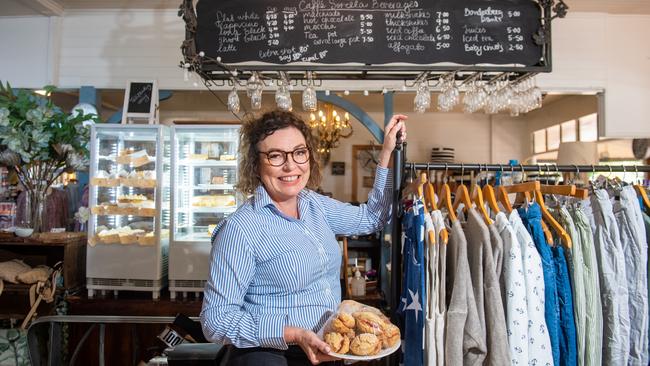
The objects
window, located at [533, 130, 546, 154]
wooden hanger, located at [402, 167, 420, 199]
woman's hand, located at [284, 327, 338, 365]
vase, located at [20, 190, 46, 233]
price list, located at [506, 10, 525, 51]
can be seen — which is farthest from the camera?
window, located at [533, 130, 546, 154]

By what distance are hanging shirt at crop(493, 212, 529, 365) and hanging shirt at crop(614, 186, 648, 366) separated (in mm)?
494

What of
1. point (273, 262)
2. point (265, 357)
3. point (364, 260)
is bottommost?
point (364, 260)

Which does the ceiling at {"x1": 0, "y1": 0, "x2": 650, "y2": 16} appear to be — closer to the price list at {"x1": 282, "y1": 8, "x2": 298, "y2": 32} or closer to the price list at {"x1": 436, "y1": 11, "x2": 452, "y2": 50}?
the price list at {"x1": 282, "y1": 8, "x2": 298, "y2": 32}

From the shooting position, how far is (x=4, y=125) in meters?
3.25

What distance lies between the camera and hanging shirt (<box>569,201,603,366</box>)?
1487 mm

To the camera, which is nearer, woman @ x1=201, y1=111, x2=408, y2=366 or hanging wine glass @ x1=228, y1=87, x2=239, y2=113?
woman @ x1=201, y1=111, x2=408, y2=366

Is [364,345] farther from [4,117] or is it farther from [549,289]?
[4,117]

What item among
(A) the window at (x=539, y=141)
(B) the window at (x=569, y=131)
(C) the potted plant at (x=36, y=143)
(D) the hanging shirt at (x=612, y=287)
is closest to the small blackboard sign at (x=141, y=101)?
(C) the potted plant at (x=36, y=143)

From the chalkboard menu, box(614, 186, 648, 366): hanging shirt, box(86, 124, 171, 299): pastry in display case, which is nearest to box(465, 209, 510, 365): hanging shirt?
box(614, 186, 648, 366): hanging shirt

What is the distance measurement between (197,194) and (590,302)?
3509 millimetres

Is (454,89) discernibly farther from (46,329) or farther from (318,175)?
(46,329)

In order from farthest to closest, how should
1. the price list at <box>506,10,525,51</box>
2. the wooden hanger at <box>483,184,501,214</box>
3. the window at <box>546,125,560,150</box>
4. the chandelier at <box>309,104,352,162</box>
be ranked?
1. the window at <box>546,125,560,150</box>
2. the chandelier at <box>309,104,352,162</box>
3. the price list at <box>506,10,525,51</box>
4. the wooden hanger at <box>483,184,501,214</box>

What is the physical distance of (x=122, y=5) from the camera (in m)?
4.25

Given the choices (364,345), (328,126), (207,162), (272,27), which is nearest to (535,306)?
(364,345)
